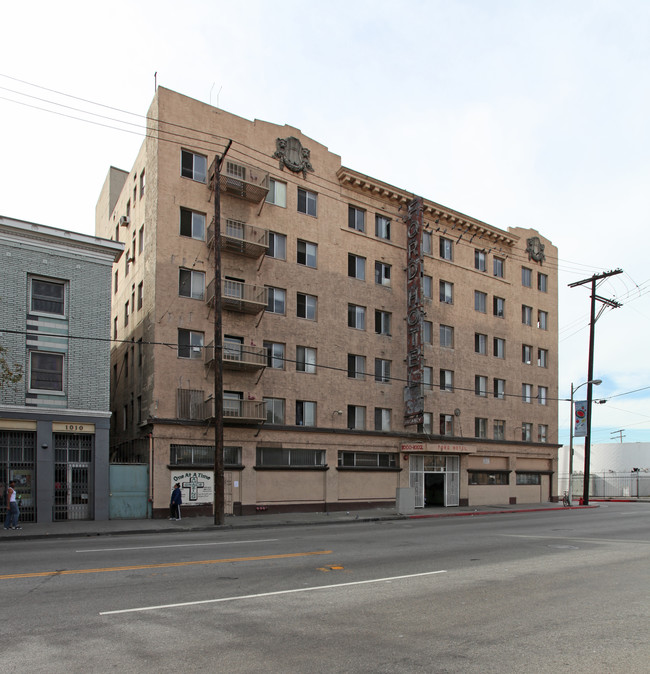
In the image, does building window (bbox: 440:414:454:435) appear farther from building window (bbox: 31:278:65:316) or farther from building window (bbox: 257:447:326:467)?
building window (bbox: 31:278:65:316)

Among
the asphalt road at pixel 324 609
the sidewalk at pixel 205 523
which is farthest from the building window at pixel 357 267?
the asphalt road at pixel 324 609

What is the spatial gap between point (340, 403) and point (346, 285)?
6558mm

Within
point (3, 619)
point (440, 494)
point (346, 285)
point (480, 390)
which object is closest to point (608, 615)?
point (3, 619)

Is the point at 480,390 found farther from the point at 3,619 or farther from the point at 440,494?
the point at 3,619

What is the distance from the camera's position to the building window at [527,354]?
44.4 metres

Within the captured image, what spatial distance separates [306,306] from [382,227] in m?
7.83

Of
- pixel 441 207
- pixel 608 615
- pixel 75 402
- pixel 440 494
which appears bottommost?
pixel 440 494

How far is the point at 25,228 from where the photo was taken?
78.6 feet

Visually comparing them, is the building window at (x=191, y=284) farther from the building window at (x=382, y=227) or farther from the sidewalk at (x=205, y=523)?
the building window at (x=382, y=227)

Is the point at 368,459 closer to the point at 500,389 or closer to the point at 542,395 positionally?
the point at 500,389

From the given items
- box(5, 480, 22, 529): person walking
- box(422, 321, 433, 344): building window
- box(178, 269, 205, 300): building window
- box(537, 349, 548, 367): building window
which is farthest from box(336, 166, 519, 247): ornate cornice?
box(5, 480, 22, 529): person walking

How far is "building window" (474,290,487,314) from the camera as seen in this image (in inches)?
1633

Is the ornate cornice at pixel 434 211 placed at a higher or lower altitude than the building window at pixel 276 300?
higher

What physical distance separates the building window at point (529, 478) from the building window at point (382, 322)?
596 inches
